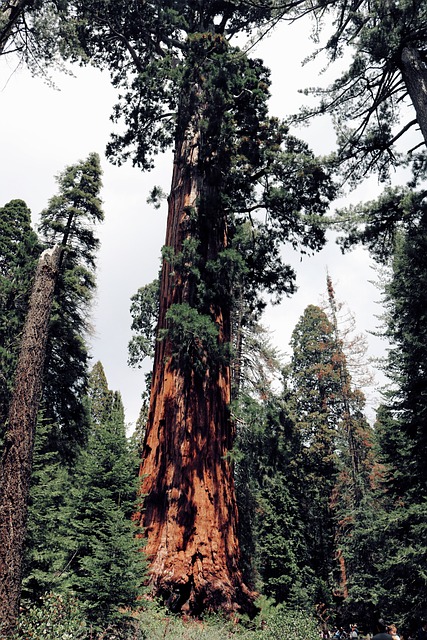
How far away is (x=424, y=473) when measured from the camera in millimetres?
12938

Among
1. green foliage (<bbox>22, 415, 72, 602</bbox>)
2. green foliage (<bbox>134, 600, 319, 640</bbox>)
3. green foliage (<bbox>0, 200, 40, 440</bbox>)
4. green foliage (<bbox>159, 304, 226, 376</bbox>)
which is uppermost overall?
green foliage (<bbox>0, 200, 40, 440</bbox>)

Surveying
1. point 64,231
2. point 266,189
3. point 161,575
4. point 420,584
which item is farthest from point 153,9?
point 420,584

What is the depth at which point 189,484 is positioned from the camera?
793 centimetres

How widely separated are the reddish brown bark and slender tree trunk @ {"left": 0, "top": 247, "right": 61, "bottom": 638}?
2231 millimetres

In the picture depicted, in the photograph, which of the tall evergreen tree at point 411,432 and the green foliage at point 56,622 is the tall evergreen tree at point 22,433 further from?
the tall evergreen tree at point 411,432

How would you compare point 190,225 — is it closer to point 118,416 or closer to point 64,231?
point 118,416

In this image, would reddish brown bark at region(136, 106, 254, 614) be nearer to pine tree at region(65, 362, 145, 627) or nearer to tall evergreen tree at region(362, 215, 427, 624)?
pine tree at region(65, 362, 145, 627)

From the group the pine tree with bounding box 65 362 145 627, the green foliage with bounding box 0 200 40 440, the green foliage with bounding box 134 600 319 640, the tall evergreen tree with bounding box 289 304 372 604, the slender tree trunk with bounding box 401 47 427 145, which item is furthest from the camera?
the tall evergreen tree with bounding box 289 304 372 604

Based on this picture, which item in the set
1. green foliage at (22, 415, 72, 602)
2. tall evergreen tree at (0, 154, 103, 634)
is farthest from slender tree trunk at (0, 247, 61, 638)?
green foliage at (22, 415, 72, 602)

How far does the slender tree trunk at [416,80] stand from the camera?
9.50 meters

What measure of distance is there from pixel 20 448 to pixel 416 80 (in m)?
10.5

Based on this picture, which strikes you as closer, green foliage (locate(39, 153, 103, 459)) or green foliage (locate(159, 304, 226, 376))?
green foliage (locate(159, 304, 226, 376))

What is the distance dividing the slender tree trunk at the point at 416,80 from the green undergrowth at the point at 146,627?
9.62 meters

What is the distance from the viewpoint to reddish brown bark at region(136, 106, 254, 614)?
7266 mm
